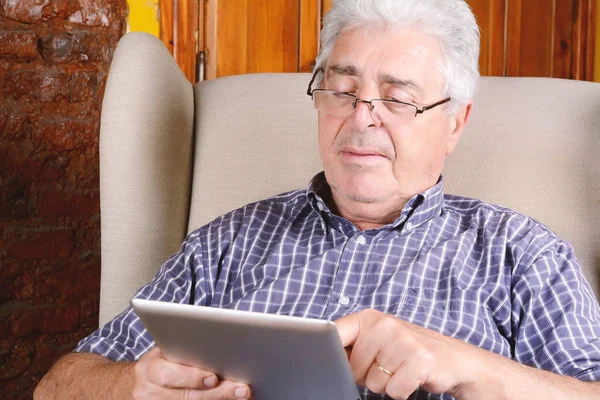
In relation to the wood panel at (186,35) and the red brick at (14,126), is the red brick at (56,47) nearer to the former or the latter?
the red brick at (14,126)

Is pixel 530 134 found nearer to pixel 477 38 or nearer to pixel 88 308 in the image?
pixel 477 38

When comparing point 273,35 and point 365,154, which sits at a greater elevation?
point 273,35

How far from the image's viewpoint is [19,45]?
179 cm

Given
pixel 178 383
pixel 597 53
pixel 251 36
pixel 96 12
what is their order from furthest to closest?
pixel 597 53, pixel 251 36, pixel 96 12, pixel 178 383

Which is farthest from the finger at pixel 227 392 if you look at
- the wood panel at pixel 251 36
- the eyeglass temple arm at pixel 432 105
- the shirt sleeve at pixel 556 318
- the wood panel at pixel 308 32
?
the wood panel at pixel 308 32

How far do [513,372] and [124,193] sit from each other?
0.78 metres

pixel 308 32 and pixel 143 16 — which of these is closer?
pixel 143 16

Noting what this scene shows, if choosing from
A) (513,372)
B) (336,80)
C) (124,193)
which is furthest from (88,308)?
(513,372)

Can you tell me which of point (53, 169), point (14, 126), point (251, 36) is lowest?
point (53, 169)

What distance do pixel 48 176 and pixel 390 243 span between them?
1.01 meters

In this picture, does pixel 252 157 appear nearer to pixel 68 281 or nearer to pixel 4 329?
pixel 68 281

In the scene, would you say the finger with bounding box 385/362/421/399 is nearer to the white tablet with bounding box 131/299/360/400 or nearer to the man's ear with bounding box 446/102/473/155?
the white tablet with bounding box 131/299/360/400

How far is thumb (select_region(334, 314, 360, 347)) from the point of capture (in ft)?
2.63

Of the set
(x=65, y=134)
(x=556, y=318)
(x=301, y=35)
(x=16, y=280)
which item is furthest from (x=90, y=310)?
(x=556, y=318)
